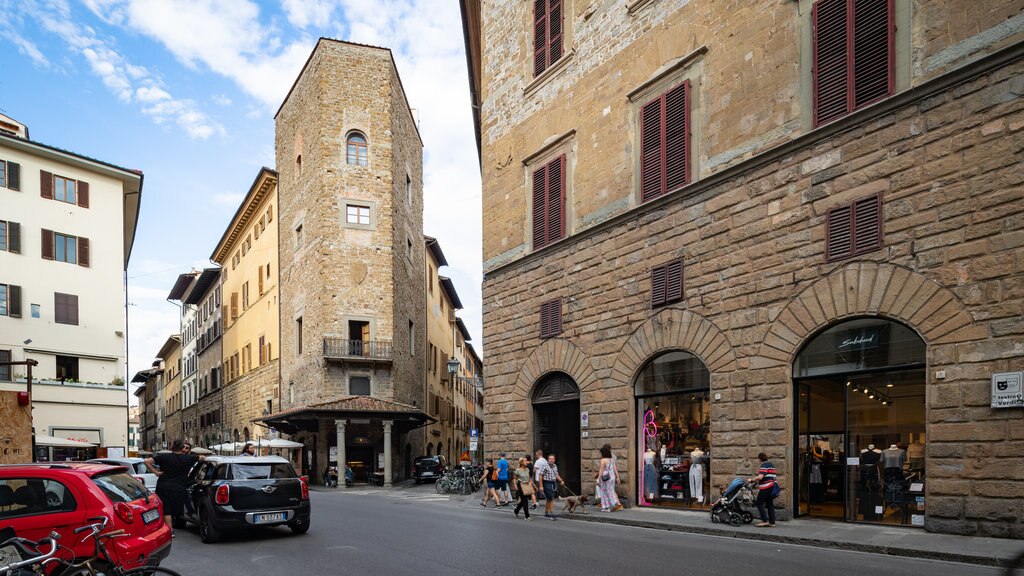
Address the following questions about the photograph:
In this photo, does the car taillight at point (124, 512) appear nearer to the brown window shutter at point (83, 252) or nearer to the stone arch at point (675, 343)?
the stone arch at point (675, 343)

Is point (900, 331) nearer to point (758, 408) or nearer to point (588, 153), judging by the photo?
point (758, 408)

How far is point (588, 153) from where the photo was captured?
20109 mm

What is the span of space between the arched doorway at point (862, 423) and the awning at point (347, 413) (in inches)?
1023

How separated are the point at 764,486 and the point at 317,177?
3312cm

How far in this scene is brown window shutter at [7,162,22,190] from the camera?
3306 centimetres

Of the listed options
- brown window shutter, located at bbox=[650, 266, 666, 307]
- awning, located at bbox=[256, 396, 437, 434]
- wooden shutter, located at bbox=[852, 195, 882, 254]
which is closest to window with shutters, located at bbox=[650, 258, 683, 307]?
brown window shutter, located at bbox=[650, 266, 666, 307]

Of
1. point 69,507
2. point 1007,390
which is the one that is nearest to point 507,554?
point 69,507

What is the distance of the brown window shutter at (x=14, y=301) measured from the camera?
105ft

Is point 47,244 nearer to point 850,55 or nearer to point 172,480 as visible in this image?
point 172,480

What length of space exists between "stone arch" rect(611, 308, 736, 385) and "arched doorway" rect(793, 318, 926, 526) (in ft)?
5.71

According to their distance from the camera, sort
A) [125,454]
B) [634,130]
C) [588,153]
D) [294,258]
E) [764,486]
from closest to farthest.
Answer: [764,486], [634,130], [588,153], [125,454], [294,258]

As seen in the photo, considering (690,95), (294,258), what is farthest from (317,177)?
(690,95)

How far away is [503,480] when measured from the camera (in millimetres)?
21625

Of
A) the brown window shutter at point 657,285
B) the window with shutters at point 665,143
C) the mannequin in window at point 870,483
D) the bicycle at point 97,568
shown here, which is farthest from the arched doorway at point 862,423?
the bicycle at point 97,568
